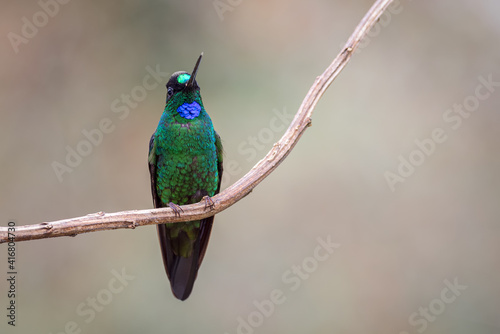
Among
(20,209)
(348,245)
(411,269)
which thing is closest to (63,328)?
(20,209)

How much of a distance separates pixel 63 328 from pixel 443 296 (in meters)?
4.32

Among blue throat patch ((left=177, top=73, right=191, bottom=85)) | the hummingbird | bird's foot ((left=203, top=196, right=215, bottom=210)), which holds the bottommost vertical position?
bird's foot ((left=203, top=196, right=215, bottom=210))

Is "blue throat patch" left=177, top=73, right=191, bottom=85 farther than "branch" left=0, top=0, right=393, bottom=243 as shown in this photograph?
Yes

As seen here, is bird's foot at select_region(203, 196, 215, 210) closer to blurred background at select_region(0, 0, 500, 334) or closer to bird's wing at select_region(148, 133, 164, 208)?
bird's wing at select_region(148, 133, 164, 208)

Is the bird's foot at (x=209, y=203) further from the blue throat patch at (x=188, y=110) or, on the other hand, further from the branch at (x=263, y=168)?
the blue throat patch at (x=188, y=110)

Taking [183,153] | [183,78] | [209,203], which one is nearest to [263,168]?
[209,203]

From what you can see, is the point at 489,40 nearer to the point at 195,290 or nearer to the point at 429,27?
the point at 429,27

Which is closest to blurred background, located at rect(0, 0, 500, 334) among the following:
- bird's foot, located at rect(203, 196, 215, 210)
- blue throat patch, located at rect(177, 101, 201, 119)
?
blue throat patch, located at rect(177, 101, 201, 119)

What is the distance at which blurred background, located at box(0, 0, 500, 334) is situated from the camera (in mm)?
5688

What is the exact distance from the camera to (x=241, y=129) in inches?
238

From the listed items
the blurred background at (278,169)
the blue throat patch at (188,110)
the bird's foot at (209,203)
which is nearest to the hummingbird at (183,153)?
the blue throat patch at (188,110)

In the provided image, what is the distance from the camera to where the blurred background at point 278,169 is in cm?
569

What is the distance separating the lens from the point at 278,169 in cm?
602

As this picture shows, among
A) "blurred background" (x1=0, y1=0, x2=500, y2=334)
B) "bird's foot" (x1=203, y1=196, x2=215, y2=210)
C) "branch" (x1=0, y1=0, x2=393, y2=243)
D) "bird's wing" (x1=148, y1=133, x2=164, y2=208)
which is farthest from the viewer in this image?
"blurred background" (x1=0, y1=0, x2=500, y2=334)
